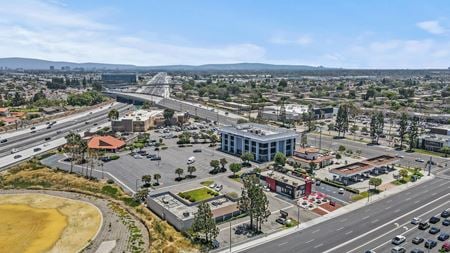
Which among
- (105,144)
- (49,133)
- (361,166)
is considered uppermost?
(361,166)

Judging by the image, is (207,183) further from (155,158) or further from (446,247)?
(446,247)

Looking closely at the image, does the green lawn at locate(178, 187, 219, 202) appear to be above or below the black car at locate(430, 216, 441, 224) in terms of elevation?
below

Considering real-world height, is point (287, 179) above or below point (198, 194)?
above

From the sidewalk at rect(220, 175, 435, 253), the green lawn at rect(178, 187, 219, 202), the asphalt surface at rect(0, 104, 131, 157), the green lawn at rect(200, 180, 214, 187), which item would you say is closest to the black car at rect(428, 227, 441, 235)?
the sidewalk at rect(220, 175, 435, 253)

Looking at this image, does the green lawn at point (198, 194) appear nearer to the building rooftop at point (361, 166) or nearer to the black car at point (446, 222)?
the building rooftop at point (361, 166)

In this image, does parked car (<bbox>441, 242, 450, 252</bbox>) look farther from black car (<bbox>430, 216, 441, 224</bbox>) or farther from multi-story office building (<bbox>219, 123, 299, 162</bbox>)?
multi-story office building (<bbox>219, 123, 299, 162</bbox>)

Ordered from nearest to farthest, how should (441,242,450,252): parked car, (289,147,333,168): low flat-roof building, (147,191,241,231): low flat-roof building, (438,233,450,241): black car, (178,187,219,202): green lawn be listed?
(441,242,450,252): parked car
(438,233,450,241): black car
(147,191,241,231): low flat-roof building
(178,187,219,202): green lawn
(289,147,333,168): low flat-roof building

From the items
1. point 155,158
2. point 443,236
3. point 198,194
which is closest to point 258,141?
point 155,158

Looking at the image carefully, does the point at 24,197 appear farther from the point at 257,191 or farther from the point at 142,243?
the point at 257,191
